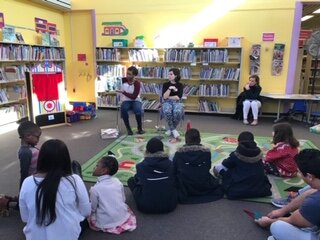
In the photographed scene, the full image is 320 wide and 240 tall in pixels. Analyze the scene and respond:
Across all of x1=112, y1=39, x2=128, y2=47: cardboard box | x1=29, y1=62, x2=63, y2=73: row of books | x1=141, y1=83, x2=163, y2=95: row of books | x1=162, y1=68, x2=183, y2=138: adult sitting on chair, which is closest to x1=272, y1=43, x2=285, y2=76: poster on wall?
x1=141, y1=83, x2=163, y2=95: row of books

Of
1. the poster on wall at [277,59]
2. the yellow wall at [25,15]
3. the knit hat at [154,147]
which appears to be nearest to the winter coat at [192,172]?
the knit hat at [154,147]

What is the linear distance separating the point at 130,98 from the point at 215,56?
2578mm

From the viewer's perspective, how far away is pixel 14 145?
417 cm

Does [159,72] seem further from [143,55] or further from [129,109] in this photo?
[129,109]

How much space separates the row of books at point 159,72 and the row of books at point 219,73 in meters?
0.34

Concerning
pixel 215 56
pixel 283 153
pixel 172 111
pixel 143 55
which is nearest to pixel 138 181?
pixel 283 153

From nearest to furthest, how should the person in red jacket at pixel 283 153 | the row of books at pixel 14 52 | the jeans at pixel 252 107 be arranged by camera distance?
the person in red jacket at pixel 283 153, the row of books at pixel 14 52, the jeans at pixel 252 107

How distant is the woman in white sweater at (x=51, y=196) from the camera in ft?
4.88

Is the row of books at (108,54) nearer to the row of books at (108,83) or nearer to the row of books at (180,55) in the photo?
the row of books at (108,83)

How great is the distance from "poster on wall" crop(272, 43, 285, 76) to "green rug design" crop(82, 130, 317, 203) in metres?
2.31

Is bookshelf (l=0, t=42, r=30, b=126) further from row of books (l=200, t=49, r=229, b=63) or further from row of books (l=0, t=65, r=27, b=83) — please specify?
row of books (l=200, t=49, r=229, b=63)

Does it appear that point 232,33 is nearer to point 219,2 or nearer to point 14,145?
point 219,2

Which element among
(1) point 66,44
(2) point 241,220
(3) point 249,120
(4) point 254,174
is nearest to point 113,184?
(2) point 241,220

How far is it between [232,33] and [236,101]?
5.14ft
